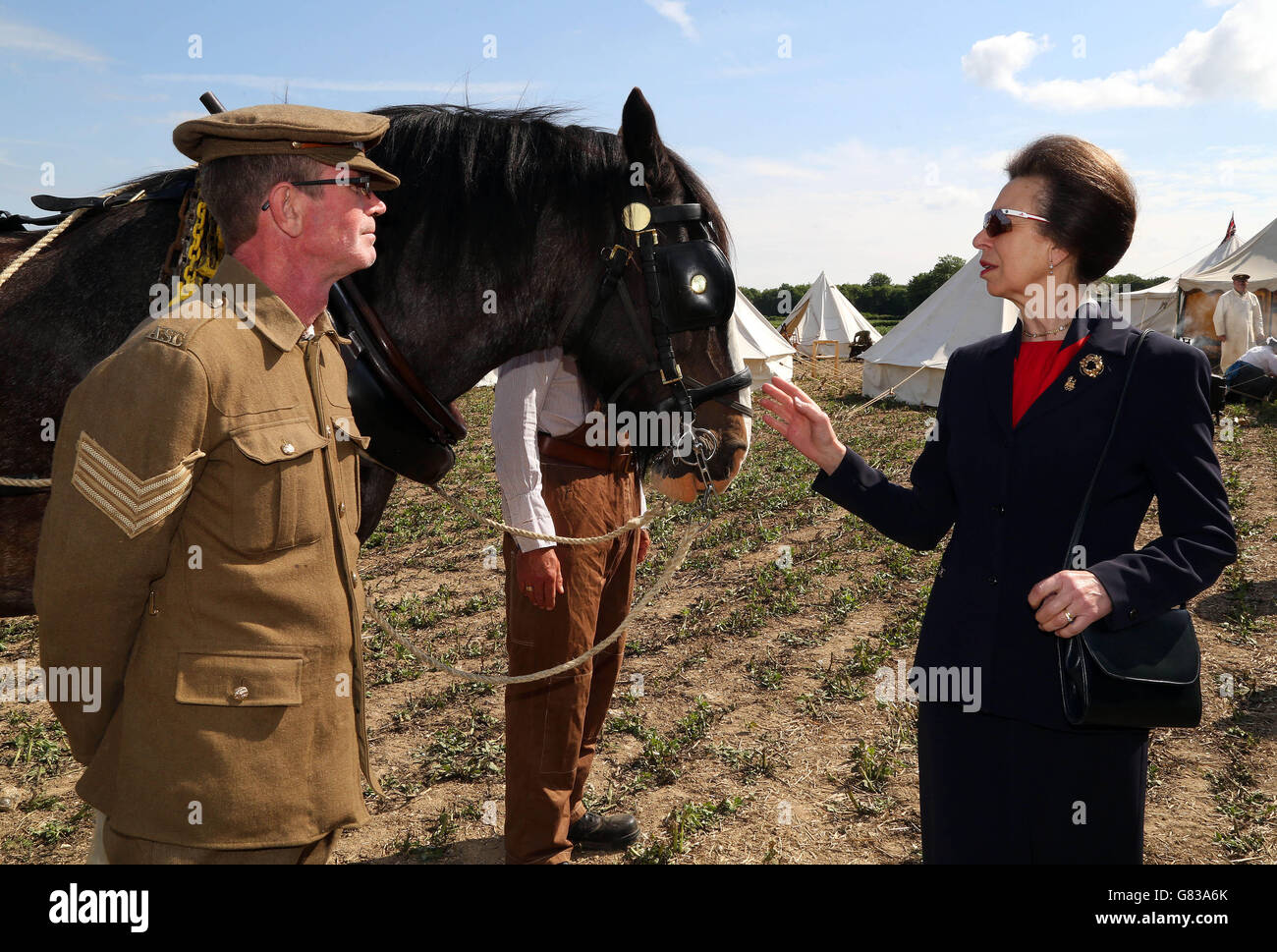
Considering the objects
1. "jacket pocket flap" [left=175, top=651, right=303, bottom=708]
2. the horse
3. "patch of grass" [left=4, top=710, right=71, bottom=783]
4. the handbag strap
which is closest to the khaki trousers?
"jacket pocket flap" [left=175, top=651, right=303, bottom=708]

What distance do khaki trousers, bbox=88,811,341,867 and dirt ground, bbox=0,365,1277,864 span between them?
1945 millimetres

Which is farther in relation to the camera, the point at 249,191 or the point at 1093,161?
the point at 1093,161

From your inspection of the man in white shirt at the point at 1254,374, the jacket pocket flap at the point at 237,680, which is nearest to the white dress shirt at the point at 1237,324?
the man in white shirt at the point at 1254,374

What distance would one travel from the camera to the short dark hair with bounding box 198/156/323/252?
1.70 meters

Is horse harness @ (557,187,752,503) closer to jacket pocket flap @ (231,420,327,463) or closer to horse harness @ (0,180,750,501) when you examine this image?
horse harness @ (0,180,750,501)

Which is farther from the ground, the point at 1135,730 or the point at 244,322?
the point at 244,322

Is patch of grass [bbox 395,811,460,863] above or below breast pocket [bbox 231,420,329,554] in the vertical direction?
below

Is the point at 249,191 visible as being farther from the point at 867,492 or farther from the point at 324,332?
the point at 867,492

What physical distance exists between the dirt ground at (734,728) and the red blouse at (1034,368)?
215 cm

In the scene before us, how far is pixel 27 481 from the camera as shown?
6.90 ft

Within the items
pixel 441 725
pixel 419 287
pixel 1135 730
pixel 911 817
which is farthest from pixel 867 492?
pixel 441 725

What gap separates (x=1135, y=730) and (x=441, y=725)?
357 cm

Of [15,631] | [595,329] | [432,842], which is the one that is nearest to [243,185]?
[595,329]

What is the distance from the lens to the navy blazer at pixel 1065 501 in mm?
1933
